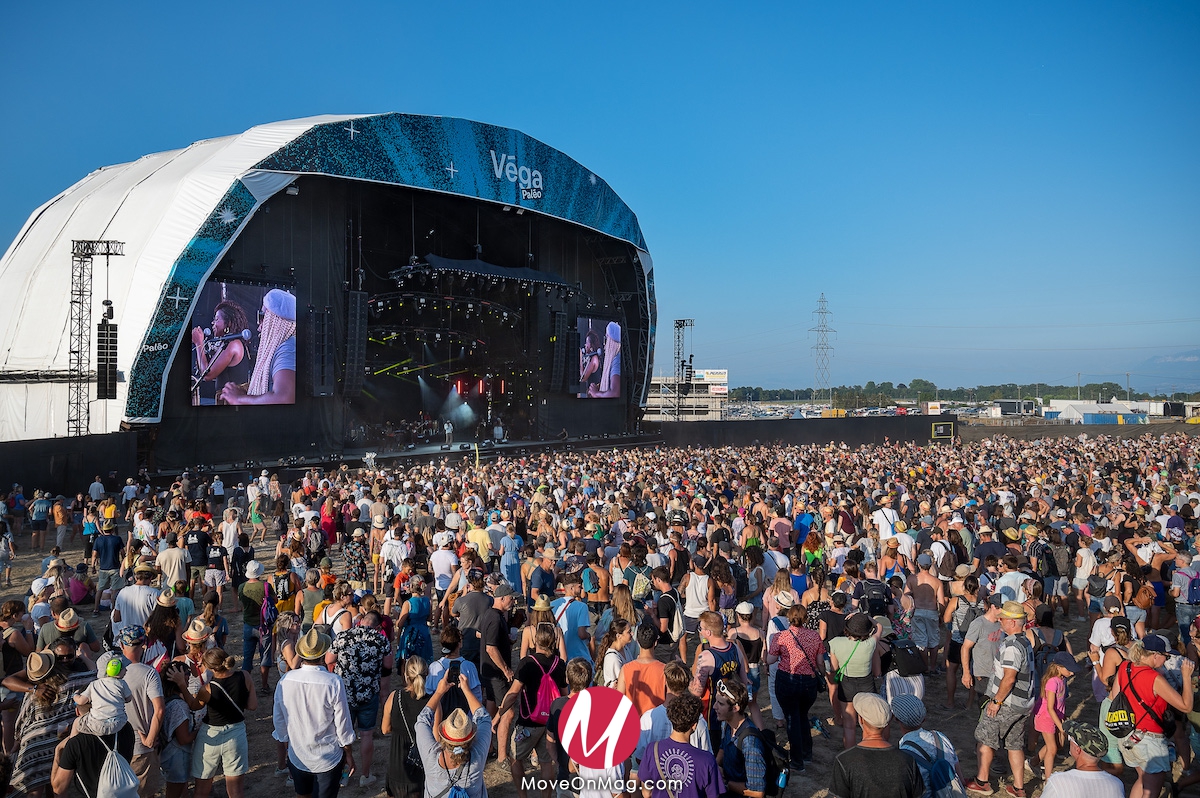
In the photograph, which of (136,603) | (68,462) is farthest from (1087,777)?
(68,462)

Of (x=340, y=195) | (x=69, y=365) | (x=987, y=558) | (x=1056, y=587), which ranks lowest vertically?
(x=1056, y=587)

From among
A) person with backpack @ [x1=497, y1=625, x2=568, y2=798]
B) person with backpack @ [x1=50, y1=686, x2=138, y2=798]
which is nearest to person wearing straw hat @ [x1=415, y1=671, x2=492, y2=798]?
person with backpack @ [x1=497, y1=625, x2=568, y2=798]

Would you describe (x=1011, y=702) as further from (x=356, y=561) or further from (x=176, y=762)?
(x=356, y=561)

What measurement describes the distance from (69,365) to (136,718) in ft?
73.7

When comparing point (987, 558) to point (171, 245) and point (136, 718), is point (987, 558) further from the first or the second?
point (171, 245)

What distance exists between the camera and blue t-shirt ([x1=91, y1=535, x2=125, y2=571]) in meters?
9.27

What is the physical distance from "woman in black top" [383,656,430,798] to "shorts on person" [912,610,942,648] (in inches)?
179

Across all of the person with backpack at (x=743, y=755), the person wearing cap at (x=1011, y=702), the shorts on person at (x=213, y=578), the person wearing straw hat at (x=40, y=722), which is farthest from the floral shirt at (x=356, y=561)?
the person wearing cap at (x=1011, y=702)

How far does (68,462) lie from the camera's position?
58.4 feet

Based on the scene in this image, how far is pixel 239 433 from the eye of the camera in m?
23.3

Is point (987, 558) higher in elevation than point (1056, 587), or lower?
higher

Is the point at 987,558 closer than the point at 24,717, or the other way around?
the point at 24,717

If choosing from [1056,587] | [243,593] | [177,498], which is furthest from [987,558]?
[177,498]

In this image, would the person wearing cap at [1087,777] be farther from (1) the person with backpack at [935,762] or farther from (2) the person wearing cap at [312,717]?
(2) the person wearing cap at [312,717]
